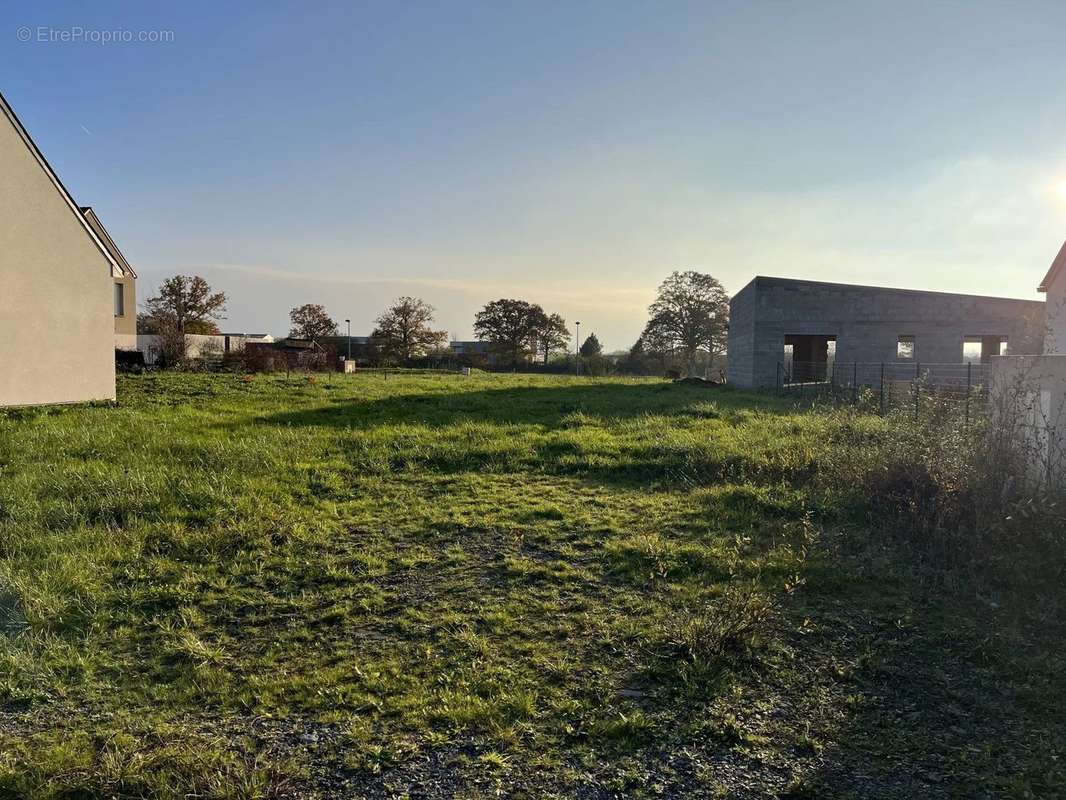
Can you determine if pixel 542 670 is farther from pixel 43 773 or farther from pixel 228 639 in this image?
pixel 43 773

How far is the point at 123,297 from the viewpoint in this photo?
2575 centimetres

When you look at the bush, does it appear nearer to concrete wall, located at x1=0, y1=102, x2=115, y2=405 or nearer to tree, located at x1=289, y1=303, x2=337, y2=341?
concrete wall, located at x1=0, y1=102, x2=115, y2=405

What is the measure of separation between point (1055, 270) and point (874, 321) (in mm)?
9161

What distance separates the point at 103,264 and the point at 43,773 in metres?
15.8

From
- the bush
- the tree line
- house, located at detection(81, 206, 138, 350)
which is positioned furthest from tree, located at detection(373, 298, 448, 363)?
the bush

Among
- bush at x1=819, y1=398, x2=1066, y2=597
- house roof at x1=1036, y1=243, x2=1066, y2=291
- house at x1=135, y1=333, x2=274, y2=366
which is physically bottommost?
bush at x1=819, y1=398, x2=1066, y2=597

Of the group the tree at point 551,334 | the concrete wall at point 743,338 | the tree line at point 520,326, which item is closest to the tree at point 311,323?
the tree line at point 520,326

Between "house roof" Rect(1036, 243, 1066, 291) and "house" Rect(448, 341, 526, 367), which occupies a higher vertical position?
"house roof" Rect(1036, 243, 1066, 291)

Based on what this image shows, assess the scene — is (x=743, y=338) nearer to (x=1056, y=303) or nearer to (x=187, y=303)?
(x=1056, y=303)

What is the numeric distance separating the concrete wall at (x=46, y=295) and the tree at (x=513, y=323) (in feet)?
127

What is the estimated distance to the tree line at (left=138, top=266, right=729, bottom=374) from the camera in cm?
4156

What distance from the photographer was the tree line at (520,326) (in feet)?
136

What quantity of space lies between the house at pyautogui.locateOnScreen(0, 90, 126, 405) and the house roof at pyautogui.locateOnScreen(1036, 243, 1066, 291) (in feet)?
72.8

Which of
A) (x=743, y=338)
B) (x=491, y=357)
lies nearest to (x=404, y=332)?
(x=491, y=357)
